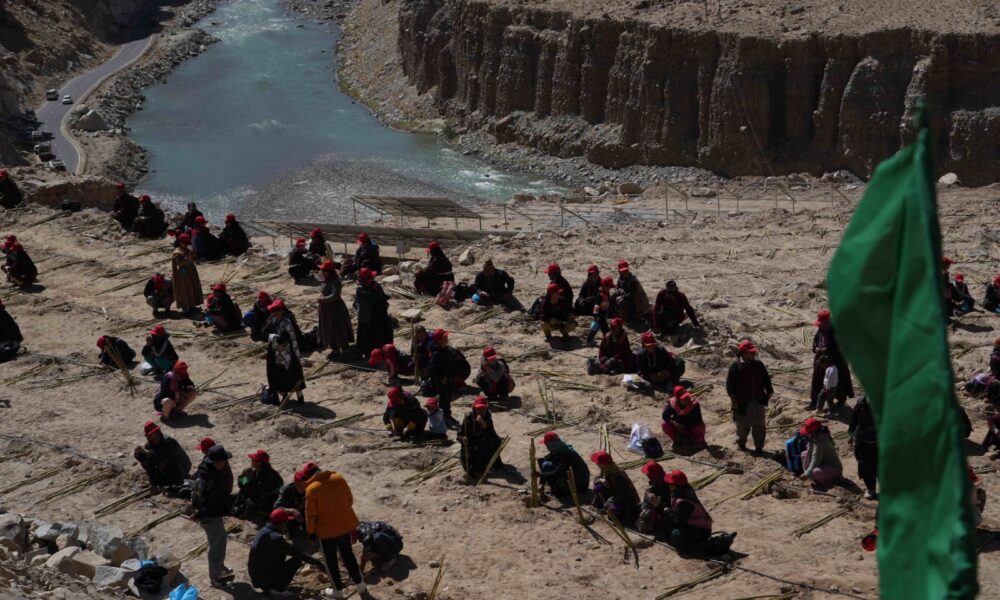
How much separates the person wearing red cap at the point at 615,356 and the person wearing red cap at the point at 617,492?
4142 millimetres

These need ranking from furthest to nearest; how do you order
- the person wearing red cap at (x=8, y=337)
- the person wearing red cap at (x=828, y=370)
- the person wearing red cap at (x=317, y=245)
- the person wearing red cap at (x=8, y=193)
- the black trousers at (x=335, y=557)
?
the person wearing red cap at (x=8, y=193) → the person wearing red cap at (x=317, y=245) → the person wearing red cap at (x=8, y=337) → the person wearing red cap at (x=828, y=370) → the black trousers at (x=335, y=557)

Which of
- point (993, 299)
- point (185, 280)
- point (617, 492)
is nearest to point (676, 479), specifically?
point (617, 492)

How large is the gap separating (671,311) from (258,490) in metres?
6.92

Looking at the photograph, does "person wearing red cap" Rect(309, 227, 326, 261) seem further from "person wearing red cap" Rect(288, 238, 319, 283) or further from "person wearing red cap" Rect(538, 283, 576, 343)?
"person wearing red cap" Rect(538, 283, 576, 343)

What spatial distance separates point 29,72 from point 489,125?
19.5m

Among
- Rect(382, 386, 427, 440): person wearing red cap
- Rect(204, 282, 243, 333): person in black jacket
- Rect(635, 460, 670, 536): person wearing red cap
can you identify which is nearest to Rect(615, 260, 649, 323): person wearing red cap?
Rect(382, 386, 427, 440): person wearing red cap

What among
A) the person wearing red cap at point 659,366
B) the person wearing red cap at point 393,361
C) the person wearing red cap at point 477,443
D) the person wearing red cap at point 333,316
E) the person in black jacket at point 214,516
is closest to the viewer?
the person in black jacket at point 214,516

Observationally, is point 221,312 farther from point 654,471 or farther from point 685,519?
point 685,519

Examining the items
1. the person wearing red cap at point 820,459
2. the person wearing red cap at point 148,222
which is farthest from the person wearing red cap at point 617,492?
the person wearing red cap at point 148,222

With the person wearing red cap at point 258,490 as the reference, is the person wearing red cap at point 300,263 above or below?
above

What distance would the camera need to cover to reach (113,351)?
17531 millimetres

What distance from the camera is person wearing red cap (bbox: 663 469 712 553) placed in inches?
437

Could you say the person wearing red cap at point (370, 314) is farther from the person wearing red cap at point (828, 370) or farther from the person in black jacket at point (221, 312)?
the person wearing red cap at point (828, 370)

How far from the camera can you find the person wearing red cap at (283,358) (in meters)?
15.3
